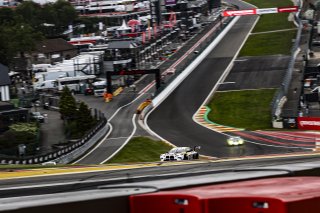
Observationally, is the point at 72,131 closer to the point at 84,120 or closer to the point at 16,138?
the point at 84,120

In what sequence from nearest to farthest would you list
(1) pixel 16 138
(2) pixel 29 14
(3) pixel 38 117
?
(1) pixel 16 138 < (3) pixel 38 117 < (2) pixel 29 14

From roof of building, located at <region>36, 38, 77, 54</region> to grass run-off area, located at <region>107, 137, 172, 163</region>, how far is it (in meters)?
58.6

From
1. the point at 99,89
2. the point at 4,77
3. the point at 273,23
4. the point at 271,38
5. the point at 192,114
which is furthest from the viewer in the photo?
the point at 273,23

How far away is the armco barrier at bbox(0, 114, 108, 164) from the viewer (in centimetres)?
3089

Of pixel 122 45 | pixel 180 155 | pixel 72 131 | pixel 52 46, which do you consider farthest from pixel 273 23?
pixel 180 155

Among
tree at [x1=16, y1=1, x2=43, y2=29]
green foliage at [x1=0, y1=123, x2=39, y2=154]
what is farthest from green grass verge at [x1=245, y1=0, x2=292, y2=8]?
green foliage at [x1=0, y1=123, x2=39, y2=154]

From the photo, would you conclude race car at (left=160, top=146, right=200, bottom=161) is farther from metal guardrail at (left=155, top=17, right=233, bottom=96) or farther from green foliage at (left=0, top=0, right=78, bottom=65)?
green foliage at (left=0, top=0, right=78, bottom=65)

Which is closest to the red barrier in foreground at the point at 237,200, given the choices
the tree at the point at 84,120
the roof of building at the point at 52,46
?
the tree at the point at 84,120

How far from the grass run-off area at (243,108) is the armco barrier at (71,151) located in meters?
8.31

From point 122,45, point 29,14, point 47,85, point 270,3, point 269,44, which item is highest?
point 270,3

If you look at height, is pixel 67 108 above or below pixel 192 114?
above

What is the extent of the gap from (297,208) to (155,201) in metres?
1.15

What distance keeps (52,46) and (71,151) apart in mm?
64770

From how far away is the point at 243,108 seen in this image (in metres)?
49.8
